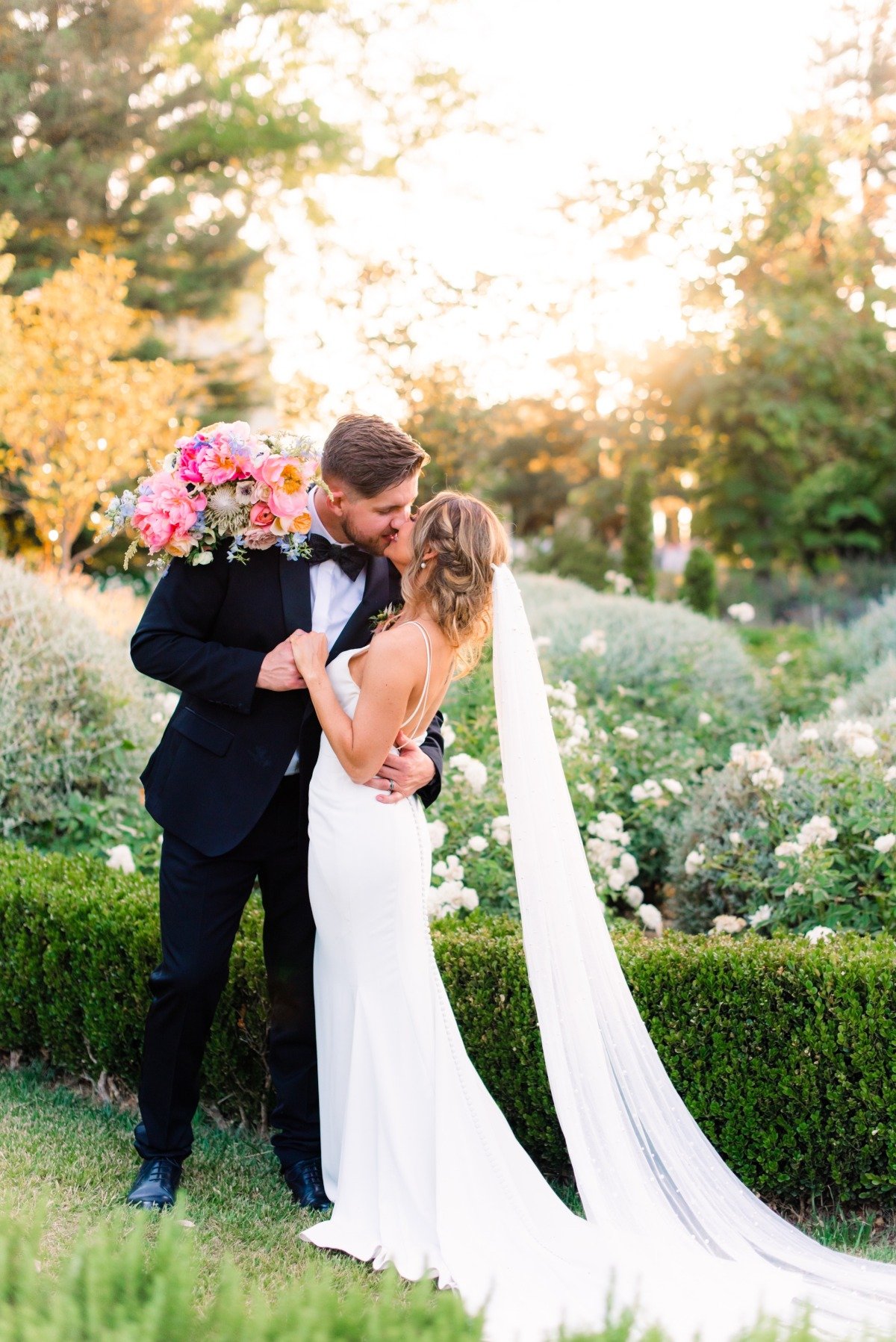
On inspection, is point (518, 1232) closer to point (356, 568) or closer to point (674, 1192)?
point (674, 1192)

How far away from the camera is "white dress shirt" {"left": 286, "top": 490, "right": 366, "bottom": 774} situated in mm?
3668

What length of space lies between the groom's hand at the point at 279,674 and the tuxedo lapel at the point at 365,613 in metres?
0.17

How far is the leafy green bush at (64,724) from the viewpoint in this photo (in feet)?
20.6

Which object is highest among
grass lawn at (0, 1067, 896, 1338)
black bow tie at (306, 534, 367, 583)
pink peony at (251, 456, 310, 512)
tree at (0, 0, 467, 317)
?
tree at (0, 0, 467, 317)

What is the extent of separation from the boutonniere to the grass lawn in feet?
5.41

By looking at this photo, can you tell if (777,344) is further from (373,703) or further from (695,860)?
(373,703)

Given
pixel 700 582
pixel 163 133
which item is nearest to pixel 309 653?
pixel 700 582

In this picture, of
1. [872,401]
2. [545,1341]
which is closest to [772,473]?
[872,401]

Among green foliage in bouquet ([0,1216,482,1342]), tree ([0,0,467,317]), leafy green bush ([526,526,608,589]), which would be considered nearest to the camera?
green foliage in bouquet ([0,1216,482,1342])

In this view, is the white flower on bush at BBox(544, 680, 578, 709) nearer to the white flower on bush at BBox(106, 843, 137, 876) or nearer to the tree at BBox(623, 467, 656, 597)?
the white flower on bush at BBox(106, 843, 137, 876)

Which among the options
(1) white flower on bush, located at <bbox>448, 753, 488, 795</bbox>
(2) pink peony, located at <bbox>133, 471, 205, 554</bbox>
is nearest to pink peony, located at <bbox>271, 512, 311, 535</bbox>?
(2) pink peony, located at <bbox>133, 471, 205, 554</bbox>

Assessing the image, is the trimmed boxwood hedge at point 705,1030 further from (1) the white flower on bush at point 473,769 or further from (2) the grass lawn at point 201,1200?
(1) the white flower on bush at point 473,769

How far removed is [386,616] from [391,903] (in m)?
0.85

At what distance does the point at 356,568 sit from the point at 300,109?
70.3 ft
